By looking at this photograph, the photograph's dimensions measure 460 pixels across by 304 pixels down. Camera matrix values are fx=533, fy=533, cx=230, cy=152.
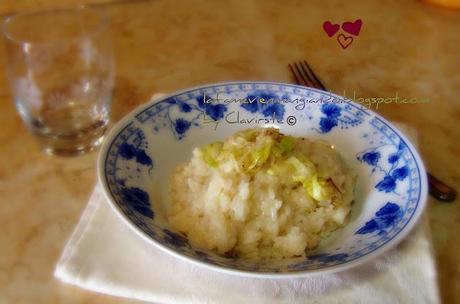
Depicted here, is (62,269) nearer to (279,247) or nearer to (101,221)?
(101,221)

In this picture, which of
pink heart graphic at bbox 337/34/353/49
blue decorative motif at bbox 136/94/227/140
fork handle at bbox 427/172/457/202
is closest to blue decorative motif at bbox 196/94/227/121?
blue decorative motif at bbox 136/94/227/140

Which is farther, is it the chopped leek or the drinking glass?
the drinking glass

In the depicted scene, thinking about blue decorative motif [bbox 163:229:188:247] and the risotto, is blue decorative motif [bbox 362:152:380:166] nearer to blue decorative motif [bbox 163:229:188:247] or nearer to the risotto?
the risotto

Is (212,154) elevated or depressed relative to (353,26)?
elevated

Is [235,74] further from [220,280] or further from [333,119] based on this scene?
[220,280]

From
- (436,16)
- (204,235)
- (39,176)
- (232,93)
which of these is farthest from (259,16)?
(204,235)

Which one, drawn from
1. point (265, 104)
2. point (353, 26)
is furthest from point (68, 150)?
point (353, 26)
